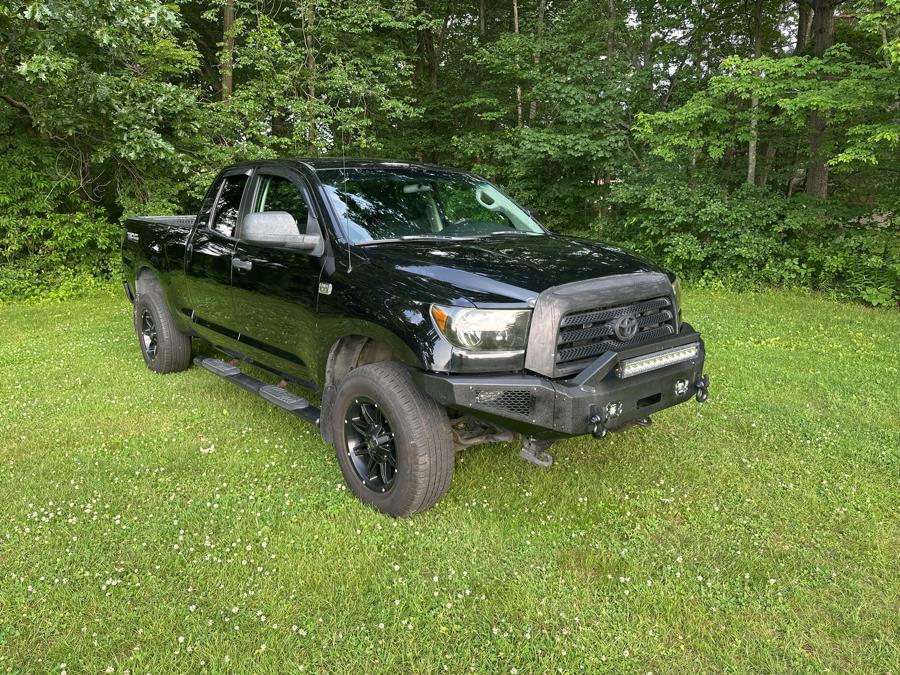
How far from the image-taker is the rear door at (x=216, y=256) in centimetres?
455

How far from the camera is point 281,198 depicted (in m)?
4.23

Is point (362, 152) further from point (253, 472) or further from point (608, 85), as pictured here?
point (253, 472)

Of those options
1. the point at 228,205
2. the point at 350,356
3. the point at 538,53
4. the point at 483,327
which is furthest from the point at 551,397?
the point at 538,53

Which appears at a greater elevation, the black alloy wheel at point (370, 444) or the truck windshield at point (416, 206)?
the truck windshield at point (416, 206)

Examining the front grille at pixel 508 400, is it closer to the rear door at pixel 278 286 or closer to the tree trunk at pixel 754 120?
the rear door at pixel 278 286

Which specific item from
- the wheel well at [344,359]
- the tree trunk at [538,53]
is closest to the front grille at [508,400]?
the wheel well at [344,359]

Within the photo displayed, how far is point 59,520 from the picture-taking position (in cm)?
343

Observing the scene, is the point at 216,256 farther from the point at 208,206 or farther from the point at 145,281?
the point at 145,281

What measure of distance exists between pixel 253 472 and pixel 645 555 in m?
2.44

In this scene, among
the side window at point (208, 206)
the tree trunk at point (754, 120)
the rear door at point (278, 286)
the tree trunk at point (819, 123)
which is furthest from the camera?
the tree trunk at point (819, 123)

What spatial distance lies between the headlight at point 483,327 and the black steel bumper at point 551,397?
0.15m

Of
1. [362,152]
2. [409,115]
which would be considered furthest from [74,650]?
[362,152]

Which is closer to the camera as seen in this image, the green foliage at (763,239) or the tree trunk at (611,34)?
the green foliage at (763,239)

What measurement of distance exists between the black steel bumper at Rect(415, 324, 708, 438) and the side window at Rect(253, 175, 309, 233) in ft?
5.03
